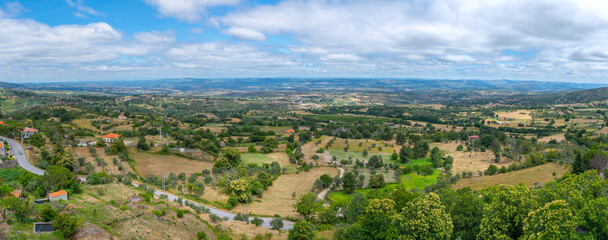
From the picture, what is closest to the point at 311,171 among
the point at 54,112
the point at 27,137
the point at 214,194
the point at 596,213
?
the point at 214,194

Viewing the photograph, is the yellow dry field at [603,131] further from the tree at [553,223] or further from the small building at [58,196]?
the small building at [58,196]

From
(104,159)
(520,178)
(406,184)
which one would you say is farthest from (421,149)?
(104,159)

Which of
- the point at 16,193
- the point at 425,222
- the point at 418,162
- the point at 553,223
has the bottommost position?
the point at 418,162

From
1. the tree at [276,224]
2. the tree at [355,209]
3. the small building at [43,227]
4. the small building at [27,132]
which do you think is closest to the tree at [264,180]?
the tree at [276,224]

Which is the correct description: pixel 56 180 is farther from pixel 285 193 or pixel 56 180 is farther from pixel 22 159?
pixel 285 193

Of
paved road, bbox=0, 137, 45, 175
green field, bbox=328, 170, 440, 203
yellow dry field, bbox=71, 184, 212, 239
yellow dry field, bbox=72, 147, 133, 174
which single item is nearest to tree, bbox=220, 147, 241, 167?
yellow dry field, bbox=72, 147, 133, 174

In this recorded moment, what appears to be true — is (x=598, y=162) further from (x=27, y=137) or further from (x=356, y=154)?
(x=27, y=137)
